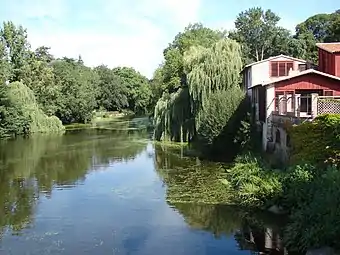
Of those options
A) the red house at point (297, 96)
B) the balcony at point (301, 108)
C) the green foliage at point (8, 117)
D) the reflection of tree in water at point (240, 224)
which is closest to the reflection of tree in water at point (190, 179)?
the reflection of tree in water at point (240, 224)

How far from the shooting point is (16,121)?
5206cm

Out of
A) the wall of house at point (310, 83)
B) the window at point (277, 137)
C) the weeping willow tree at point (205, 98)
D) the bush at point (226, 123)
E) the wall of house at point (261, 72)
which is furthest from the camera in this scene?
the wall of house at point (261, 72)

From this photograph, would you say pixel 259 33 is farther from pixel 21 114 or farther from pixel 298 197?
pixel 298 197

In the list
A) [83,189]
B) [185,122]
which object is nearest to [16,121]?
[185,122]

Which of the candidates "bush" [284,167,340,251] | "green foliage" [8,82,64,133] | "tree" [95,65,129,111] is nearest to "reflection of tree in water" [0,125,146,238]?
"green foliage" [8,82,64,133]

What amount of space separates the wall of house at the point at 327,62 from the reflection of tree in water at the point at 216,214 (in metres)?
10.3

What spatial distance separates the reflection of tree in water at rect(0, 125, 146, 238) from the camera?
62.7 feet

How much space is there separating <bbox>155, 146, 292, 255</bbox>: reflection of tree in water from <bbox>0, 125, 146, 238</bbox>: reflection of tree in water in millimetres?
5711

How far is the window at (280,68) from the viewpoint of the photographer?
110 ft

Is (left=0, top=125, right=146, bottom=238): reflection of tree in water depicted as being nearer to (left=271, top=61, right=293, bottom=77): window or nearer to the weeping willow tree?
the weeping willow tree

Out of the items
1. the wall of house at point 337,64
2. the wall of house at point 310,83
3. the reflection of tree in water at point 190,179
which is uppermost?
the wall of house at point 337,64

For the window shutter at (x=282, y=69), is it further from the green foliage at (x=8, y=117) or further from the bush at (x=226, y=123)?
the green foliage at (x=8, y=117)

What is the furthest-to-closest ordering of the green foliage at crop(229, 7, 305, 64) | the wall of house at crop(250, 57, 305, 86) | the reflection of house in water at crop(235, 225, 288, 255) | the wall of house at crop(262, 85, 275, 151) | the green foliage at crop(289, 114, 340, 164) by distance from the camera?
the green foliage at crop(229, 7, 305, 64) → the wall of house at crop(250, 57, 305, 86) → the wall of house at crop(262, 85, 275, 151) → the green foliage at crop(289, 114, 340, 164) → the reflection of house in water at crop(235, 225, 288, 255)

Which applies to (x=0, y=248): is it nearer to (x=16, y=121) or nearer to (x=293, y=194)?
(x=293, y=194)
